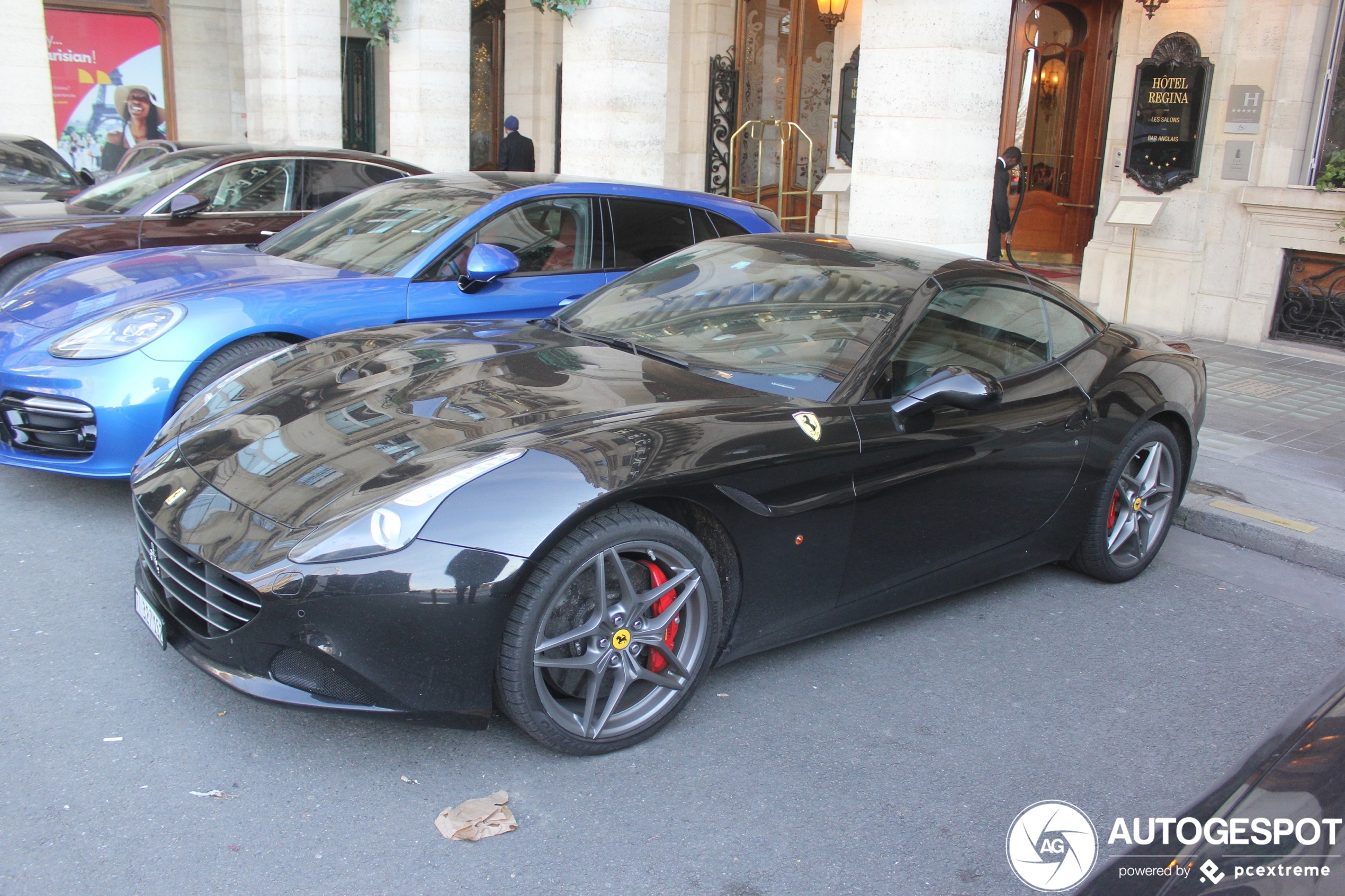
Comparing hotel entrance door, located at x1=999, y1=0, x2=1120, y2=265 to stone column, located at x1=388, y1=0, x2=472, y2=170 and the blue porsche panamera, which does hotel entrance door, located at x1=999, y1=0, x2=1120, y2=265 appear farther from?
the blue porsche panamera

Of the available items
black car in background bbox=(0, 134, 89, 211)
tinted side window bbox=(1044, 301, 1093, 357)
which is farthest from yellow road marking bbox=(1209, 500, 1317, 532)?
black car in background bbox=(0, 134, 89, 211)

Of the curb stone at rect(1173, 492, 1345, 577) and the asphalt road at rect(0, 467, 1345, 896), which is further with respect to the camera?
the curb stone at rect(1173, 492, 1345, 577)

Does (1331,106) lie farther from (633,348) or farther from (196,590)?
(196,590)

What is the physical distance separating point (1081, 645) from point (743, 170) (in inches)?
557

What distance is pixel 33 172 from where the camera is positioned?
1110cm

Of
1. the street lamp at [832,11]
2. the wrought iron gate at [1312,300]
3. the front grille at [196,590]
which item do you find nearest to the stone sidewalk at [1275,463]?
the wrought iron gate at [1312,300]

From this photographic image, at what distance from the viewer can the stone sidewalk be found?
5668 millimetres

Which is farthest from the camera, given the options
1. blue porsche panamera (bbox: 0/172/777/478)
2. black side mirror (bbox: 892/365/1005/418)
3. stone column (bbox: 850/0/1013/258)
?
stone column (bbox: 850/0/1013/258)

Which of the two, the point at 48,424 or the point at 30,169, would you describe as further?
the point at 30,169

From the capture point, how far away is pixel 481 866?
9.20 feet

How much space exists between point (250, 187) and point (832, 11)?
805cm

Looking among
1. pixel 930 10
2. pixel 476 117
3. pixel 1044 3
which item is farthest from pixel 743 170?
pixel 930 10

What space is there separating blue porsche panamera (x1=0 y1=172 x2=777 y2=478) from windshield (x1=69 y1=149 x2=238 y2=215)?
2.45 m

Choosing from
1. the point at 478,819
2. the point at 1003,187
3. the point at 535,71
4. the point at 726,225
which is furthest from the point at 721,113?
the point at 478,819
